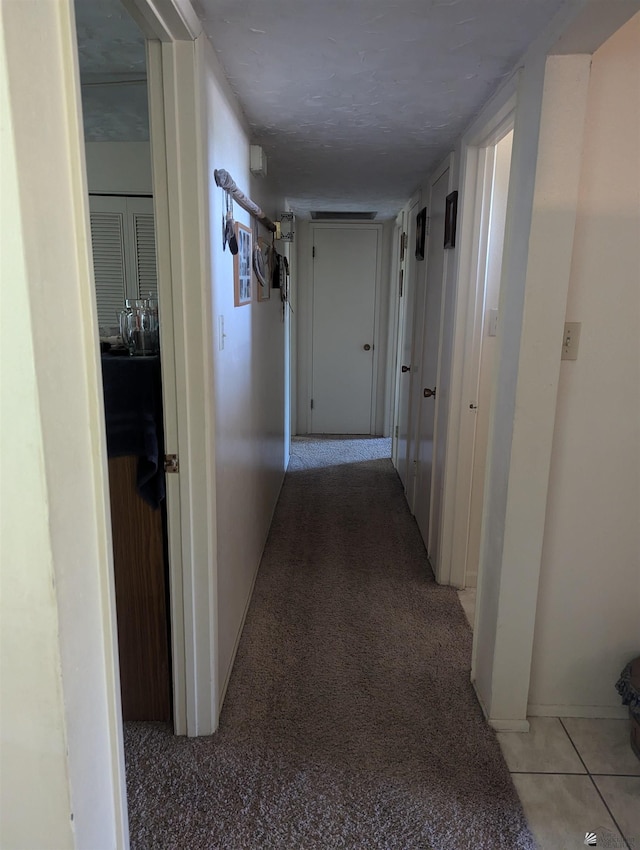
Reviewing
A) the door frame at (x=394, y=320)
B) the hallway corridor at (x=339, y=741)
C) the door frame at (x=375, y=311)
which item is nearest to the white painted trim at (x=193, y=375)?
the hallway corridor at (x=339, y=741)

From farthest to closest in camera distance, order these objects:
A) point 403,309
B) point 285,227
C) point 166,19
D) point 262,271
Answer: point 403,309, point 285,227, point 262,271, point 166,19

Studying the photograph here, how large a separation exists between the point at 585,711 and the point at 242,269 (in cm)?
200

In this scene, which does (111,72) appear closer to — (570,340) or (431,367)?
(570,340)

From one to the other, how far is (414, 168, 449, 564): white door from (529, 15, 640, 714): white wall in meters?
1.05

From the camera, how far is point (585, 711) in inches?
75.4

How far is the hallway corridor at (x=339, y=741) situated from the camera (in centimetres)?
149

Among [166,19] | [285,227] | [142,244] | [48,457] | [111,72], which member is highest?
[111,72]

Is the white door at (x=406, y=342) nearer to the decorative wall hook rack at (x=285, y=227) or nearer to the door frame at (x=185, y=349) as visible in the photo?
the decorative wall hook rack at (x=285, y=227)

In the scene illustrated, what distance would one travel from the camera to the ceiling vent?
496 centimetres

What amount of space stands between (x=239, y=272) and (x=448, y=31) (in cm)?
105

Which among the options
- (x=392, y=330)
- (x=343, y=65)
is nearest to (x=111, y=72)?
(x=343, y=65)

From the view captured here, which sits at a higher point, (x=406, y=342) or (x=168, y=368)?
(x=168, y=368)

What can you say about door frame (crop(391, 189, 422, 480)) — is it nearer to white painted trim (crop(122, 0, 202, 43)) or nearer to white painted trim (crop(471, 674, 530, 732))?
white painted trim (crop(471, 674, 530, 732))

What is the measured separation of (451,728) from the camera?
6.06 feet
